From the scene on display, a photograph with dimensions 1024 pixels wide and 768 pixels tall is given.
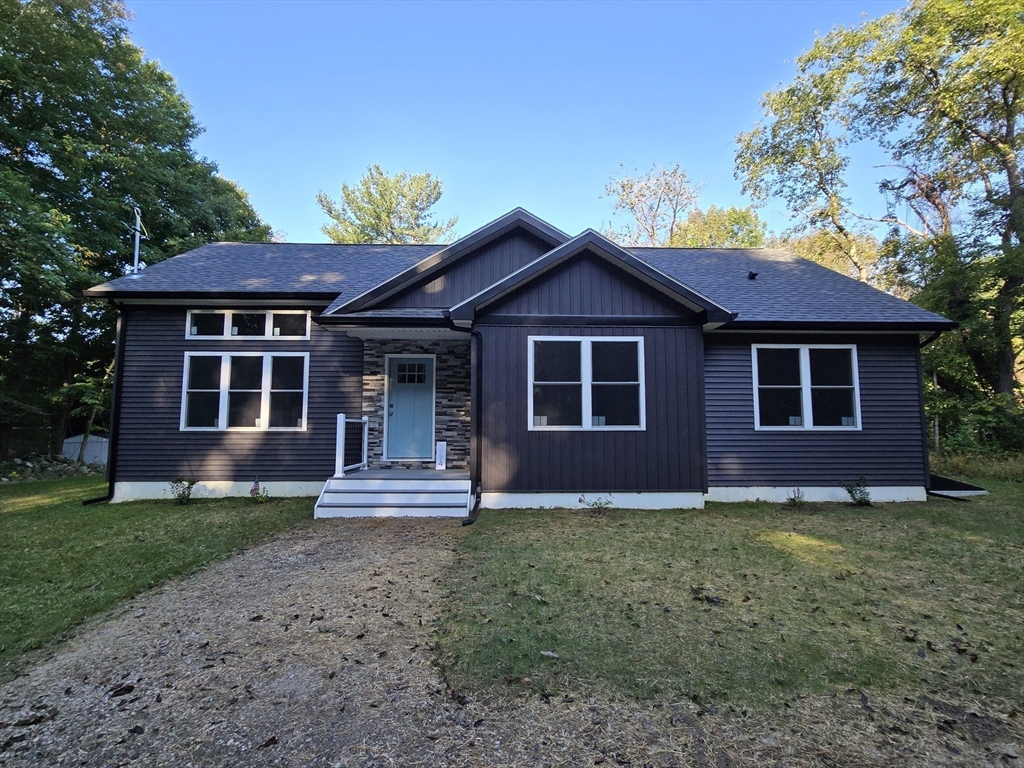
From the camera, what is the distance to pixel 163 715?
250cm

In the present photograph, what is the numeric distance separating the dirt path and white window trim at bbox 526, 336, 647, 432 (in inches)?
173

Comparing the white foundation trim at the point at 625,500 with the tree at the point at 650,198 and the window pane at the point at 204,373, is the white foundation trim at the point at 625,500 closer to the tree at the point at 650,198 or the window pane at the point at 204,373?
the window pane at the point at 204,373

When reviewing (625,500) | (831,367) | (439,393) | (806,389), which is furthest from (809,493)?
(439,393)

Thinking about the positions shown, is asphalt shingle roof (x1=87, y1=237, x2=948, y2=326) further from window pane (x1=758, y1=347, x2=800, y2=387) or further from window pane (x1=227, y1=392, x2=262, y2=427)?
window pane (x1=227, y1=392, x2=262, y2=427)

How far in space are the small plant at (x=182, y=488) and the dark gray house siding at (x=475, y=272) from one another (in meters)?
4.73

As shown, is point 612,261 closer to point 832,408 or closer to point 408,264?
point 832,408

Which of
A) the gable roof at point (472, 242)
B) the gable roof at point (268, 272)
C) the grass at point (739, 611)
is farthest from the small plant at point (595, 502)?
the gable roof at point (268, 272)

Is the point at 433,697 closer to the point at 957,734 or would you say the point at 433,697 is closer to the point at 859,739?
the point at 859,739

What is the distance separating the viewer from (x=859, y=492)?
27.2 ft

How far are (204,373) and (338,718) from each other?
836cm

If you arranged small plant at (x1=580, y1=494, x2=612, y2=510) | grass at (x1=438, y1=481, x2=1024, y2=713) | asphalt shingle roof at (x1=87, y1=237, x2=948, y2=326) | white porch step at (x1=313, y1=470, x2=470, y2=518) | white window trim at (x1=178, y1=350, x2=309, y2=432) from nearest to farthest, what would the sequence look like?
grass at (x1=438, y1=481, x2=1024, y2=713), white porch step at (x1=313, y1=470, x2=470, y2=518), small plant at (x1=580, y1=494, x2=612, y2=510), asphalt shingle roof at (x1=87, y1=237, x2=948, y2=326), white window trim at (x1=178, y1=350, x2=309, y2=432)

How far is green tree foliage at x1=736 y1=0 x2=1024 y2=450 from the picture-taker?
1452 centimetres

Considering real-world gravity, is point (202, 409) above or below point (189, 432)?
above

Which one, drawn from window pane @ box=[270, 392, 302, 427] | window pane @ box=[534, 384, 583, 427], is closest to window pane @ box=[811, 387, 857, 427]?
window pane @ box=[534, 384, 583, 427]
